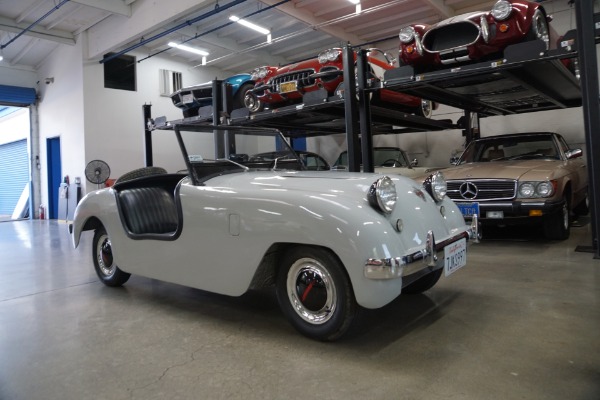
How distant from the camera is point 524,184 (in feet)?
15.2

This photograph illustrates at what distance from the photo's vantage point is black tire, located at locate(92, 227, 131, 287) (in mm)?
3664

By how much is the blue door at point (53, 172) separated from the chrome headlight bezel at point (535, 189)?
511 inches

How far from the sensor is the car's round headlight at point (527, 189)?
15.0 ft

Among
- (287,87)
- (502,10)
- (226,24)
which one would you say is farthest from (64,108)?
(502,10)

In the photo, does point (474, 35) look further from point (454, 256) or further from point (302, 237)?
point (302, 237)

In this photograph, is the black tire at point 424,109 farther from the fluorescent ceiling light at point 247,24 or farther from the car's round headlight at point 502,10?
the fluorescent ceiling light at point 247,24

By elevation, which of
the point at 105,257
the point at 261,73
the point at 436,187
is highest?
the point at 261,73

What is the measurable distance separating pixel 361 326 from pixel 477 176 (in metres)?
3.17

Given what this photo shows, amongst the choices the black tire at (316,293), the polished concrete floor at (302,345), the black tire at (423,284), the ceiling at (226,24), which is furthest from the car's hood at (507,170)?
the ceiling at (226,24)

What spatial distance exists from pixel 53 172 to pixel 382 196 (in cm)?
1344

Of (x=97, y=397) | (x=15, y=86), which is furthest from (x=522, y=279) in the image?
(x=15, y=86)

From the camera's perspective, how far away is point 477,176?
16.1 feet

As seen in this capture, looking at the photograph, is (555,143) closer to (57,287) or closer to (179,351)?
(179,351)

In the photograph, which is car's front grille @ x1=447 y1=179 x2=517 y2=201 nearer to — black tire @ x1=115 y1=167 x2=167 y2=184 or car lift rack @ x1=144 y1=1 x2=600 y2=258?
car lift rack @ x1=144 y1=1 x2=600 y2=258
